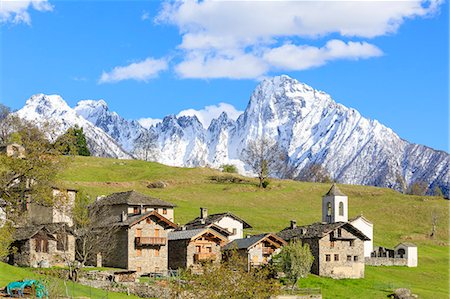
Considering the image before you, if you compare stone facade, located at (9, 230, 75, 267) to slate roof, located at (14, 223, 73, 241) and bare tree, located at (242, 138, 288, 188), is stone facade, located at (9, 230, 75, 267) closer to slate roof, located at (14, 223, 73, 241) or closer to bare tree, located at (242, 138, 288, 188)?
slate roof, located at (14, 223, 73, 241)

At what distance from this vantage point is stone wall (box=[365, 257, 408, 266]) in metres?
102

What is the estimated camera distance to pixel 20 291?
51.7 m

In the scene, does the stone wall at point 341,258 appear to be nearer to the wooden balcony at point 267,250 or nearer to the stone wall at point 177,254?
the wooden balcony at point 267,250

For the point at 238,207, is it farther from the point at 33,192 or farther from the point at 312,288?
the point at 33,192

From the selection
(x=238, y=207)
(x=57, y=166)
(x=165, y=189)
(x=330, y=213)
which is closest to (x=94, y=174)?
(x=165, y=189)

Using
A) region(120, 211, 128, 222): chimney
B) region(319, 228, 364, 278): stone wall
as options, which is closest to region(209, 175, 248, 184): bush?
region(319, 228, 364, 278): stone wall

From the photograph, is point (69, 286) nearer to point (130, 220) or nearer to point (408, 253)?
point (130, 220)

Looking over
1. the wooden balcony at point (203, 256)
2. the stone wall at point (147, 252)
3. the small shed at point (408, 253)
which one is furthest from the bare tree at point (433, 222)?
the stone wall at point (147, 252)

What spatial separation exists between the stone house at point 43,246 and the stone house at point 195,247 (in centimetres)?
1234

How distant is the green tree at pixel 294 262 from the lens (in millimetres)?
80938

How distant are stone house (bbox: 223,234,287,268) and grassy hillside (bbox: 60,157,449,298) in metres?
6.61

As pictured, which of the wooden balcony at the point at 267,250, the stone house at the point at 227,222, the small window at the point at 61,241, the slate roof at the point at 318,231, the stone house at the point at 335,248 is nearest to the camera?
the small window at the point at 61,241

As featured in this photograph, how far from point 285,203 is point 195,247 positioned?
5830 cm

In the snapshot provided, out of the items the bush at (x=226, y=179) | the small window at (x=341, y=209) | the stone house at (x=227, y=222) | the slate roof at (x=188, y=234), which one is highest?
the bush at (x=226, y=179)
